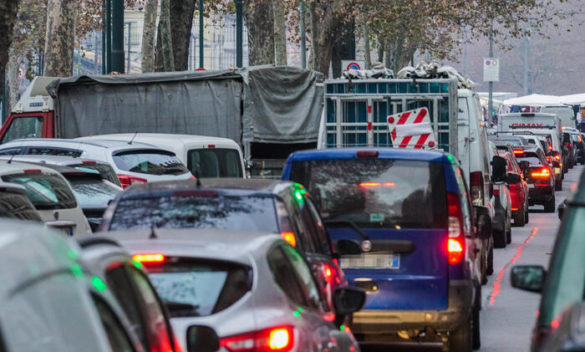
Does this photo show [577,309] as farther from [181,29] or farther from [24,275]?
[181,29]

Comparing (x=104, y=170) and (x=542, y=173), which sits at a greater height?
(x=104, y=170)

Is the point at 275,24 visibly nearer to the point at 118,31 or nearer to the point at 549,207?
the point at 549,207

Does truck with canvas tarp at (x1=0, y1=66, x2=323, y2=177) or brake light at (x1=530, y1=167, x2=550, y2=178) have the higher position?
truck with canvas tarp at (x1=0, y1=66, x2=323, y2=177)

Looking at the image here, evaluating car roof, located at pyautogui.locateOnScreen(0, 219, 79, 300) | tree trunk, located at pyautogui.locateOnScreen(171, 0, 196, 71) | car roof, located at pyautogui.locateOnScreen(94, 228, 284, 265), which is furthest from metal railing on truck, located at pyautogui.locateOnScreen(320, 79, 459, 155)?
tree trunk, located at pyautogui.locateOnScreen(171, 0, 196, 71)

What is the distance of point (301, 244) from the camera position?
8547mm

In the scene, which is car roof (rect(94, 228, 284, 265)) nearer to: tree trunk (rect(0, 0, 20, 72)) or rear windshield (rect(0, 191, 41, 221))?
rear windshield (rect(0, 191, 41, 221))

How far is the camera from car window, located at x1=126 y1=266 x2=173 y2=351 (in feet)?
15.0

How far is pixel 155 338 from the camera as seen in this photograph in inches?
183

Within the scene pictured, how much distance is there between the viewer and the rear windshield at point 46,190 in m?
12.9

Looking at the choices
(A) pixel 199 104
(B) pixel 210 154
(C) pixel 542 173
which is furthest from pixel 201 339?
(C) pixel 542 173

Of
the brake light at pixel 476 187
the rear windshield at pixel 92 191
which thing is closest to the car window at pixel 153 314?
the rear windshield at pixel 92 191

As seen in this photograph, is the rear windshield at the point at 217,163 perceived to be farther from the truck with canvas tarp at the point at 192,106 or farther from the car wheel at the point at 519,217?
the car wheel at the point at 519,217

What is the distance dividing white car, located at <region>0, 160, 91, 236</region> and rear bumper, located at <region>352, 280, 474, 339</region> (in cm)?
324

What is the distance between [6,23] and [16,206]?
6.71 metres
